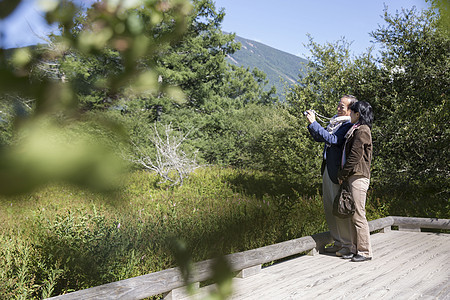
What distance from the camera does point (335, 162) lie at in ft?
11.3

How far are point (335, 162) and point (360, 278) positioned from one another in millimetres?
950

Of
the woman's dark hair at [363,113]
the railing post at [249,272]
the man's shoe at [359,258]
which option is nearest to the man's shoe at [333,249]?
the man's shoe at [359,258]

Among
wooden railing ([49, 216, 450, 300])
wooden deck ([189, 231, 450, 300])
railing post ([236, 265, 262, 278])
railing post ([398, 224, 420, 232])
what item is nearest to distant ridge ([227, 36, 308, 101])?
railing post ([398, 224, 420, 232])

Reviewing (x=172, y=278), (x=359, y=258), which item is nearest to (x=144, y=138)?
(x=172, y=278)

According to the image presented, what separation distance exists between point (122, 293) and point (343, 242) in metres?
2.16

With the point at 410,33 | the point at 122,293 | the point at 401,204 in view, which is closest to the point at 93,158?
the point at 122,293

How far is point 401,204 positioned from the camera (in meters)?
7.37

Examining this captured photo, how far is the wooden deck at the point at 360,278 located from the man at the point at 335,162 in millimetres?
193

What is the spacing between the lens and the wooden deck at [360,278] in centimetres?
266

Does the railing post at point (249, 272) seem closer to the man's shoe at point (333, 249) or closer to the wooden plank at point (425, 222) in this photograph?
the man's shoe at point (333, 249)

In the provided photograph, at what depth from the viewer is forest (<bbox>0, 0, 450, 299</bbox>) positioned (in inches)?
15.3

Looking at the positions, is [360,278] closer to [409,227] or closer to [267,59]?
[409,227]

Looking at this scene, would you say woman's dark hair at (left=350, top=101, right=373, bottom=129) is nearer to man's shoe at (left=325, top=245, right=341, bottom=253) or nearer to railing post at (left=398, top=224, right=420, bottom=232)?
man's shoe at (left=325, top=245, right=341, bottom=253)

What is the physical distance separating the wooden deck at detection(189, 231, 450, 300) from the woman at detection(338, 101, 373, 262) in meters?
0.32
